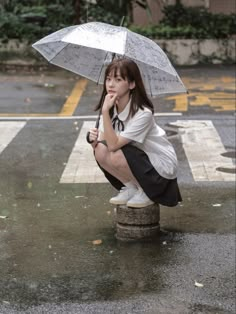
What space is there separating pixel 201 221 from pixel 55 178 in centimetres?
174

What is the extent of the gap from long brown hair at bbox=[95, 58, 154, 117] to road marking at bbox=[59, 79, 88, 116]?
548 cm

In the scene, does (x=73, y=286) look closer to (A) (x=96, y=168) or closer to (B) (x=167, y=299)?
Result: (B) (x=167, y=299)

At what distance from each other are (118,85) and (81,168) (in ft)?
8.05

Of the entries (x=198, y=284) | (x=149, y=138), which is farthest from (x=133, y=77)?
(x=198, y=284)

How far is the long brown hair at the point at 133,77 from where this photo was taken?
14.6 ft

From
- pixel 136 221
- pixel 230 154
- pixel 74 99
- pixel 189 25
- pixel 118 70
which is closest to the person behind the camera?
pixel 118 70

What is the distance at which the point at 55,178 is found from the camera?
6.55 metres

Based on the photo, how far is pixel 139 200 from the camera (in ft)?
15.6

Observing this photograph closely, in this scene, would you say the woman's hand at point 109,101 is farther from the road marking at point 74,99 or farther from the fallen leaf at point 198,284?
the road marking at point 74,99

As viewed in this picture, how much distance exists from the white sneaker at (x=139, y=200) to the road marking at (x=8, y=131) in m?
3.21

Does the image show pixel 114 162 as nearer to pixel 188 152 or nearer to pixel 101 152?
pixel 101 152

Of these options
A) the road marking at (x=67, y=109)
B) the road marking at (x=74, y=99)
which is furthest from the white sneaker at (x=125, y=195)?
the road marking at (x=74, y=99)

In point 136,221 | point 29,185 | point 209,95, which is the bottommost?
point 209,95

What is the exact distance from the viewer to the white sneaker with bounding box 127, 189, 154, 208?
474cm
